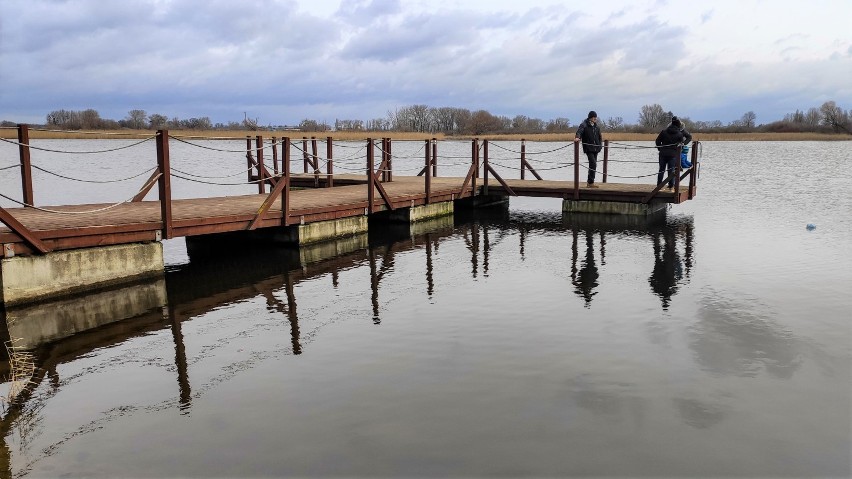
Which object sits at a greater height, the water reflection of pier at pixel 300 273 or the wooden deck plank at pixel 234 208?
the wooden deck plank at pixel 234 208

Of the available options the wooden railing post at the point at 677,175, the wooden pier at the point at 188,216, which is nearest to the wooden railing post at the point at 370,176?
the wooden pier at the point at 188,216

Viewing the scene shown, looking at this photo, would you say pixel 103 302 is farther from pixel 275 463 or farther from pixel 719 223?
pixel 719 223

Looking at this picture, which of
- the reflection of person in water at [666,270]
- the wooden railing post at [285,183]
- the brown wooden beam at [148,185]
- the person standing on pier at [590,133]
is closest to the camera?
the reflection of person in water at [666,270]

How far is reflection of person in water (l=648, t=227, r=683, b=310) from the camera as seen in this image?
10.3m

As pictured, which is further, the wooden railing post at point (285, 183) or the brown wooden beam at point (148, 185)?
the wooden railing post at point (285, 183)

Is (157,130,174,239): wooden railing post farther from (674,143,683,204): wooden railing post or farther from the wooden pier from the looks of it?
(674,143,683,204): wooden railing post

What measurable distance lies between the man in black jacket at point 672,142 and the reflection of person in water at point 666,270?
305 cm

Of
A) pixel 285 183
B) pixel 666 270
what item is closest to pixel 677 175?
pixel 666 270

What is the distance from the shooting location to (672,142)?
704 inches

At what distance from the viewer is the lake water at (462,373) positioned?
203 inches

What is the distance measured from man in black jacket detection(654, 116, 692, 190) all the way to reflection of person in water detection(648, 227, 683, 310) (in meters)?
3.05

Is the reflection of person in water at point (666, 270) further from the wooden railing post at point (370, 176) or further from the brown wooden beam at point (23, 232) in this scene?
the brown wooden beam at point (23, 232)

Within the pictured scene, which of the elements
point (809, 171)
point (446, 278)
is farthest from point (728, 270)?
point (809, 171)

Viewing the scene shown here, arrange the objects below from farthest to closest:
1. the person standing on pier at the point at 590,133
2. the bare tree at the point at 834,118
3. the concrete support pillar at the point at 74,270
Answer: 1. the bare tree at the point at 834,118
2. the person standing on pier at the point at 590,133
3. the concrete support pillar at the point at 74,270
